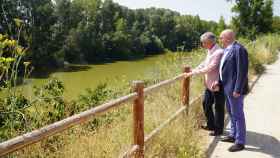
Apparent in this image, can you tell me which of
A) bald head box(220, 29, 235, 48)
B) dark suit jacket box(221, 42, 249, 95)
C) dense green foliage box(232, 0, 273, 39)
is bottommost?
dark suit jacket box(221, 42, 249, 95)

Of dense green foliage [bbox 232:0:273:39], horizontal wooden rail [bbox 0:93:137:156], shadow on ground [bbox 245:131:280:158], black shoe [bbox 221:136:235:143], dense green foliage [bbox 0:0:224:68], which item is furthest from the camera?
dense green foliage [bbox 0:0:224:68]

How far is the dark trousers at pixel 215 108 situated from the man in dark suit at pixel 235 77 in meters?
0.34

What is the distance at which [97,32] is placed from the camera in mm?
74250

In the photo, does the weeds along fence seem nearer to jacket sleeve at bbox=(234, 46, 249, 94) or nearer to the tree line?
jacket sleeve at bbox=(234, 46, 249, 94)

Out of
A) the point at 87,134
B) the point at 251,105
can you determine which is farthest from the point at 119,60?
the point at 87,134

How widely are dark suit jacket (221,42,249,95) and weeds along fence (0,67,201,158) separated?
0.98 m

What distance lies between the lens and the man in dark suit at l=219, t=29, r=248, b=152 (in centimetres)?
548

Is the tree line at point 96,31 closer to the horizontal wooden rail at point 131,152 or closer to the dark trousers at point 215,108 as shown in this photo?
the dark trousers at point 215,108

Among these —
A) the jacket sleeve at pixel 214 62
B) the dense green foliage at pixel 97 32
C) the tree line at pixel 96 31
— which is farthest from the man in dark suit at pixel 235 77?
the dense green foliage at pixel 97 32

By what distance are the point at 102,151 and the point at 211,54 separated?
9.08 ft

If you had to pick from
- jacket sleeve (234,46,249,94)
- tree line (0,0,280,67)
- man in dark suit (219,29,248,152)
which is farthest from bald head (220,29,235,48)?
tree line (0,0,280,67)

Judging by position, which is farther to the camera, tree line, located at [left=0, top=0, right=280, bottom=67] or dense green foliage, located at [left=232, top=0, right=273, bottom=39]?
tree line, located at [left=0, top=0, right=280, bottom=67]

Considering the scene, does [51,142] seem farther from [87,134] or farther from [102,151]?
[102,151]

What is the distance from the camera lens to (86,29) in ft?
227
